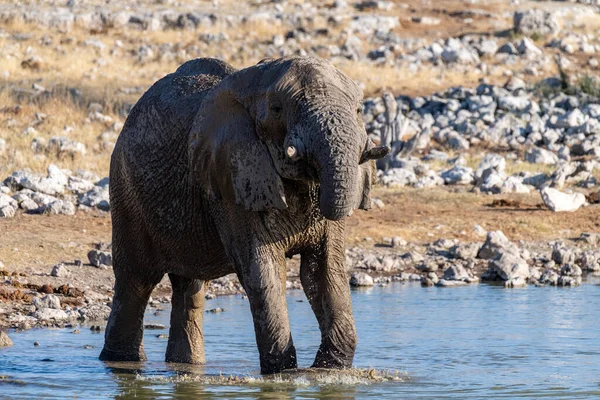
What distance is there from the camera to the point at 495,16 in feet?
115

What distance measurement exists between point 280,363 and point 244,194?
1098 millimetres

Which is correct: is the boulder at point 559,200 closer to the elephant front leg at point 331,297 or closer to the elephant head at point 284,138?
the elephant front leg at point 331,297

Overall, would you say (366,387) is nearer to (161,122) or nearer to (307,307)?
(161,122)

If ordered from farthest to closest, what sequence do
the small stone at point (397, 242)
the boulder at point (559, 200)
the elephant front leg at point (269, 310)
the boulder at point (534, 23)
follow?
1. the boulder at point (534, 23)
2. the boulder at point (559, 200)
3. the small stone at point (397, 242)
4. the elephant front leg at point (269, 310)

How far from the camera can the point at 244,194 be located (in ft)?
25.7

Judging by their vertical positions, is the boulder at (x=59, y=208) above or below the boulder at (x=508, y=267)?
above

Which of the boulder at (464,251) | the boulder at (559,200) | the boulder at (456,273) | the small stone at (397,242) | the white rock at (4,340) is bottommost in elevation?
the white rock at (4,340)

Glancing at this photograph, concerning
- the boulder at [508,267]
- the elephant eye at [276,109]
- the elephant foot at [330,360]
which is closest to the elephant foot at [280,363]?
the elephant foot at [330,360]

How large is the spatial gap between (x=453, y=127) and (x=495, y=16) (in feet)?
42.2

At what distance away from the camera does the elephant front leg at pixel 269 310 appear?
26.1 ft

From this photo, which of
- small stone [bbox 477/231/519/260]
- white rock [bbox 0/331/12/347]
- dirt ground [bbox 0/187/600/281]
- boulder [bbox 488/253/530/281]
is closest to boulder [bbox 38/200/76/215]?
dirt ground [bbox 0/187/600/281]

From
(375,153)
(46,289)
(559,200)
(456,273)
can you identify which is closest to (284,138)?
(375,153)

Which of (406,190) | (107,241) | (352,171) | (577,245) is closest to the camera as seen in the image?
(352,171)

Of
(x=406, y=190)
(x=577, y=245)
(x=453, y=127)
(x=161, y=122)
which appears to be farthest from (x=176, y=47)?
(x=161, y=122)
